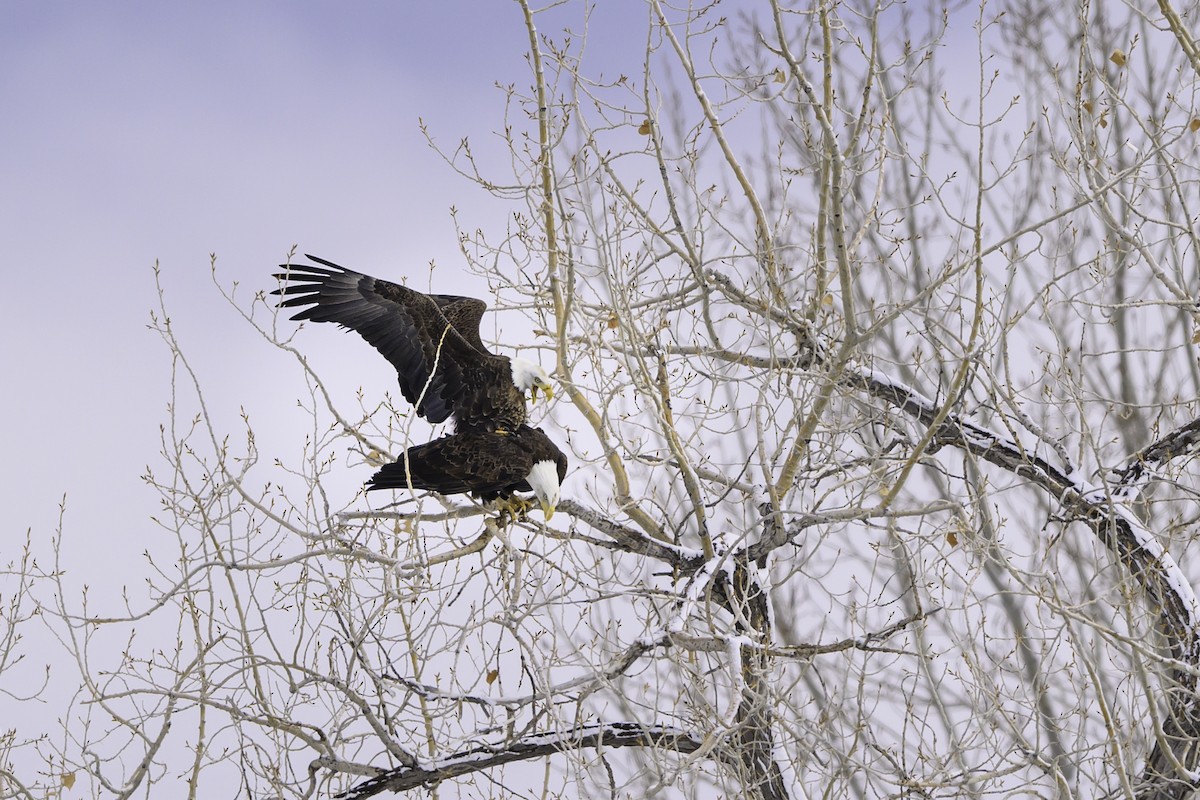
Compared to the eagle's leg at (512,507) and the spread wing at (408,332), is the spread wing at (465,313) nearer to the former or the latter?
the spread wing at (408,332)

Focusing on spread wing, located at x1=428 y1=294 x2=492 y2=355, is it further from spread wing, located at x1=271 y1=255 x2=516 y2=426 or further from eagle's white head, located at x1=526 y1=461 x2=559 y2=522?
eagle's white head, located at x1=526 y1=461 x2=559 y2=522

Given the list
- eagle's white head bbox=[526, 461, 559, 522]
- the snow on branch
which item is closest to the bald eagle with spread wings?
eagle's white head bbox=[526, 461, 559, 522]

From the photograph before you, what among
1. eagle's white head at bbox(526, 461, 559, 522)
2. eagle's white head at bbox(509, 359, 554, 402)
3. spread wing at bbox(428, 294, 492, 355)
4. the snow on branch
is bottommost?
the snow on branch

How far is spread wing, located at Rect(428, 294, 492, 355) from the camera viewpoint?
6688 mm

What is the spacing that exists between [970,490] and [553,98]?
276 centimetres

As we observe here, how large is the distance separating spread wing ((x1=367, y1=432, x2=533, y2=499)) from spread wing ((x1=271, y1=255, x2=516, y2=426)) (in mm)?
564

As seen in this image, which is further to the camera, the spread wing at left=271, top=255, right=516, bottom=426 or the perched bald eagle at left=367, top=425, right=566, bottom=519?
the spread wing at left=271, top=255, right=516, bottom=426

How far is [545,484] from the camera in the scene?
230 inches

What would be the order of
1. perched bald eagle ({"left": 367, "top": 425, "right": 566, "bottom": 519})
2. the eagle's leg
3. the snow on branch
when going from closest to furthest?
perched bald eagle ({"left": 367, "top": 425, "right": 566, "bottom": 519}) < the snow on branch < the eagle's leg

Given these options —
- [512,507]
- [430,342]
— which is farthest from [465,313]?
[512,507]

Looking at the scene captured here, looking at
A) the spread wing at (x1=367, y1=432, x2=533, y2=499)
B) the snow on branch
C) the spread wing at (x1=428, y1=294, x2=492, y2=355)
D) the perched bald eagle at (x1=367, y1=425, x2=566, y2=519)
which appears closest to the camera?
the spread wing at (x1=367, y1=432, x2=533, y2=499)

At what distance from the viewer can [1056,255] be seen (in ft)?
19.0

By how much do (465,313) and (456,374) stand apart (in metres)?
0.40

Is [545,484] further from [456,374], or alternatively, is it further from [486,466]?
[456,374]
